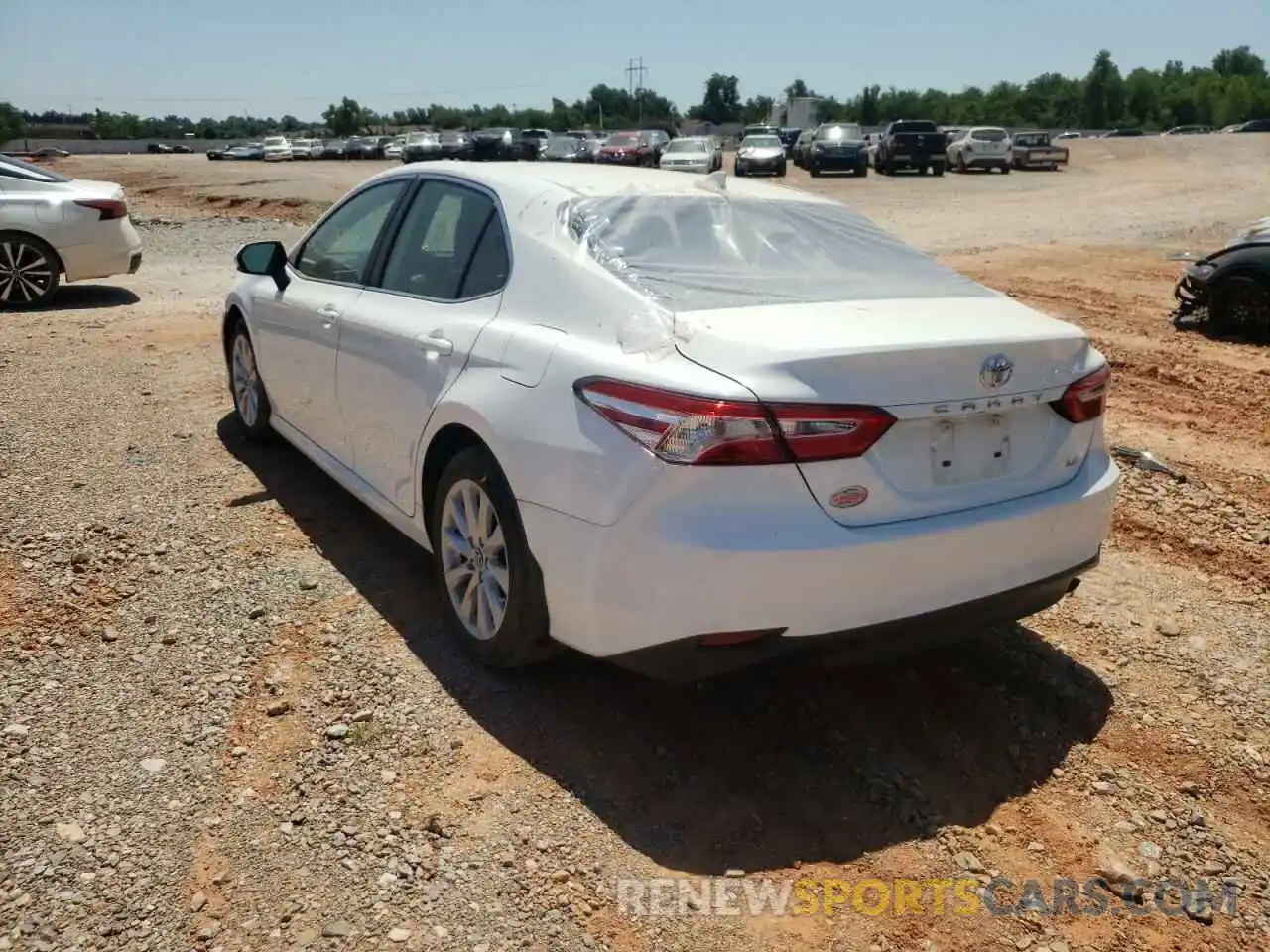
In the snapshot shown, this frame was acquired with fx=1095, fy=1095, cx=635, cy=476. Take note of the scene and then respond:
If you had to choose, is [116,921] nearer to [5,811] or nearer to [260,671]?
[5,811]

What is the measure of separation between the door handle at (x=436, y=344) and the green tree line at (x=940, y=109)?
108 m

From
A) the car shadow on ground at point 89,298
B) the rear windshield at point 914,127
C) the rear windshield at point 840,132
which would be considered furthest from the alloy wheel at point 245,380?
the rear windshield at point 914,127

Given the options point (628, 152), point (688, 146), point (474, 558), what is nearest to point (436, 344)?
point (474, 558)

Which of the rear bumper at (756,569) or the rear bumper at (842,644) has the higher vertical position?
the rear bumper at (756,569)

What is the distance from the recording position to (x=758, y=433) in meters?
2.79

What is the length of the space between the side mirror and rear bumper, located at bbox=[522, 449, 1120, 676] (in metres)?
2.70

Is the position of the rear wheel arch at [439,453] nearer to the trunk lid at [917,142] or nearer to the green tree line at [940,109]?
the trunk lid at [917,142]

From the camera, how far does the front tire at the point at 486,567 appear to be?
3.32 metres

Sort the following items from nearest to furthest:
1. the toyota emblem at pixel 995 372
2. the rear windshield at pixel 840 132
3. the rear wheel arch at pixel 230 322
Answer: the toyota emblem at pixel 995 372 < the rear wheel arch at pixel 230 322 < the rear windshield at pixel 840 132

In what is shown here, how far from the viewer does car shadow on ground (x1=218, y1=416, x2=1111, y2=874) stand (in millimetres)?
2971

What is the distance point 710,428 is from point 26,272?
34.1 feet

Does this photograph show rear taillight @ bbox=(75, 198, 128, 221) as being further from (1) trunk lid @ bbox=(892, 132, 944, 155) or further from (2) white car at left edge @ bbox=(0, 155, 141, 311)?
(1) trunk lid @ bbox=(892, 132, 944, 155)

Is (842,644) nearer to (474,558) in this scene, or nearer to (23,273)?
(474,558)

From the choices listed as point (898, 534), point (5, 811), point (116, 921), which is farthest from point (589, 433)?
point (5, 811)
